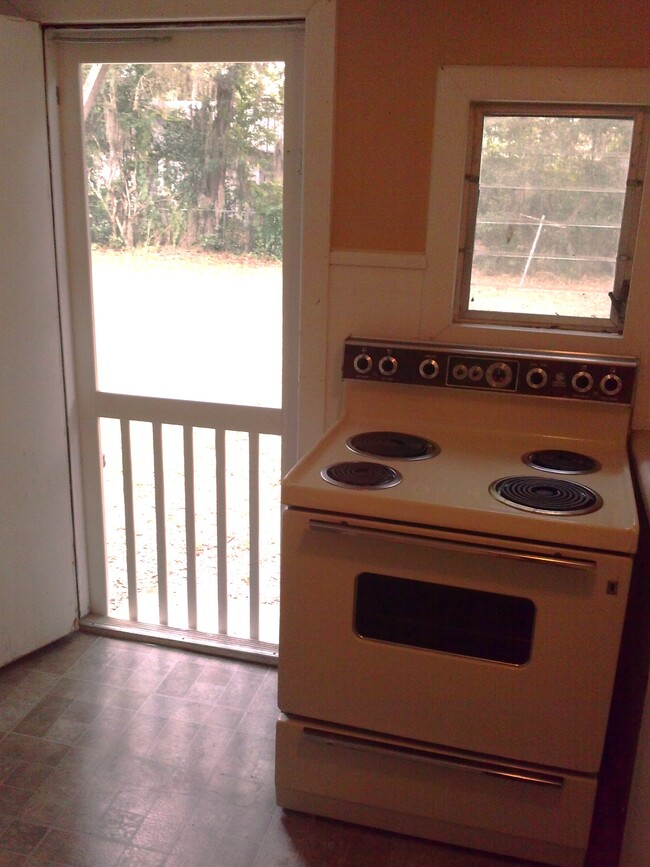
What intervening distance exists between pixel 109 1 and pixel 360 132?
30.9 inches

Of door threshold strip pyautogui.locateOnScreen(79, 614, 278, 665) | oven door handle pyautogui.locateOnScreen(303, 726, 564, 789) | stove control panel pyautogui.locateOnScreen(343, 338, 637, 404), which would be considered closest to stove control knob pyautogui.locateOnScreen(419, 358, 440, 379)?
stove control panel pyautogui.locateOnScreen(343, 338, 637, 404)

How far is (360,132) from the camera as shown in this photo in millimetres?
2051

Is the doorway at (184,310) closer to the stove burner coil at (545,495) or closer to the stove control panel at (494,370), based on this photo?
the stove control panel at (494,370)

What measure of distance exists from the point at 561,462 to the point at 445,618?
1.66 ft

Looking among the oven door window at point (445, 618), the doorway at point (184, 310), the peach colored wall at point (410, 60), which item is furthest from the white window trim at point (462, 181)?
the oven door window at point (445, 618)

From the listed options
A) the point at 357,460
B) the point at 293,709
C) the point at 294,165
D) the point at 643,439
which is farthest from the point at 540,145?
the point at 293,709

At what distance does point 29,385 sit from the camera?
2348 millimetres

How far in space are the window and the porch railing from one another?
78 cm

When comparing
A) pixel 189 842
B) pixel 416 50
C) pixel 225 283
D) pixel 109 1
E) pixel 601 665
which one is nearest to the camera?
pixel 601 665

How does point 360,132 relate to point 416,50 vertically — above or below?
below

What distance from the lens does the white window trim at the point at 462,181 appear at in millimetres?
1883

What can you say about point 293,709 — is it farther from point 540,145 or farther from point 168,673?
point 540,145

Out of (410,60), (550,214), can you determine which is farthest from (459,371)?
(410,60)

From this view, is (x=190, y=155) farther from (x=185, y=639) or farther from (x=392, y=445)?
(x=185, y=639)
